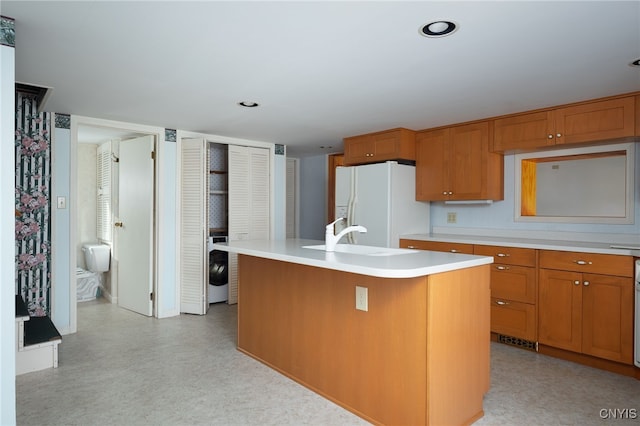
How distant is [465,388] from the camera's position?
2.23m

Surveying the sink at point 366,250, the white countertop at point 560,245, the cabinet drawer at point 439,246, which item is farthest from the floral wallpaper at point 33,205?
the white countertop at point 560,245

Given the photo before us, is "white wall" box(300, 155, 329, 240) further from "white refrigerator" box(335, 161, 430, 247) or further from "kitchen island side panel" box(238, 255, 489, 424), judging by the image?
"kitchen island side panel" box(238, 255, 489, 424)

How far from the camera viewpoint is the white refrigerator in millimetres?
4367

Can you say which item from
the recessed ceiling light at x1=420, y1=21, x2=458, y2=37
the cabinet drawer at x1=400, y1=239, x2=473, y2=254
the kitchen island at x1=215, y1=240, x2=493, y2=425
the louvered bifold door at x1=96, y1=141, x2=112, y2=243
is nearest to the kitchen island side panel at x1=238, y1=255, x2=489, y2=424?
the kitchen island at x1=215, y1=240, x2=493, y2=425

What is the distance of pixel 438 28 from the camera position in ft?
6.66

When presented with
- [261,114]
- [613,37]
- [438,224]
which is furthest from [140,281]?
[613,37]

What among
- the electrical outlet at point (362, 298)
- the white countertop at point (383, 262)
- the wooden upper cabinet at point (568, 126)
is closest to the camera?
the white countertop at point (383, 262)

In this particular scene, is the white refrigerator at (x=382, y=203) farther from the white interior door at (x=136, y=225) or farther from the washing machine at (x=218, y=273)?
the white interior door at (x=136, y=225)

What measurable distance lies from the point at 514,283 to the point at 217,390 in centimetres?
257

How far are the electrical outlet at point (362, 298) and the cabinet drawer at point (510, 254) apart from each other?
72.9 inches

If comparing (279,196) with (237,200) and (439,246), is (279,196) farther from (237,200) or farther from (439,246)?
(439,246)

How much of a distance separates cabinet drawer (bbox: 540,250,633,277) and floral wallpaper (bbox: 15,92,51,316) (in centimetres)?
435

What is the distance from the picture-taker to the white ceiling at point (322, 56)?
1.87 meters

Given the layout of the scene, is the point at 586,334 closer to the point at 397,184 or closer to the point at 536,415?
the point at 536,415
